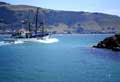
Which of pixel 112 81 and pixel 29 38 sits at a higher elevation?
pixel 112 81

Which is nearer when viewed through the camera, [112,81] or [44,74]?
[112,81]

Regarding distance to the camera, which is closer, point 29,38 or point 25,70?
point 25,70

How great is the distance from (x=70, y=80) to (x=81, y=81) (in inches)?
52.7

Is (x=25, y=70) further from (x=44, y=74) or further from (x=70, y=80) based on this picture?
(x=70, y=80)

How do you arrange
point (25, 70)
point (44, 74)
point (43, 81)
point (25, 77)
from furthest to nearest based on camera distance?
point (25, 70) < point (44, 74) < point (25, 77) < point (43, 81)

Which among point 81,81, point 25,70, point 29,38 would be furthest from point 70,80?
point 29,38

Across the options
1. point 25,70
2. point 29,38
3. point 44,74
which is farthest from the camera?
point 29,38

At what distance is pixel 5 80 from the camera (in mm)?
42719

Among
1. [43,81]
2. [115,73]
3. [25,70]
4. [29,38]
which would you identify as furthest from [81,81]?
[29,38]

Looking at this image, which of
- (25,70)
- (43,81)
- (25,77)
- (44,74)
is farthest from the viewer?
(25,70)

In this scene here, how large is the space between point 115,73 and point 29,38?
4277 inches

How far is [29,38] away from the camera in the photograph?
156500mm

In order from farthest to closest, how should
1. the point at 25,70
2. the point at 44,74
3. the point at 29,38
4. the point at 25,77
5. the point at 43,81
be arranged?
the point at 29,38 → the point at 25,70 → the point at 44,74 → the point at 25,77 → the point at 43,81

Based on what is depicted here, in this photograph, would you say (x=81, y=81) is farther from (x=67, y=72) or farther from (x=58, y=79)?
(x=67, y=72)
